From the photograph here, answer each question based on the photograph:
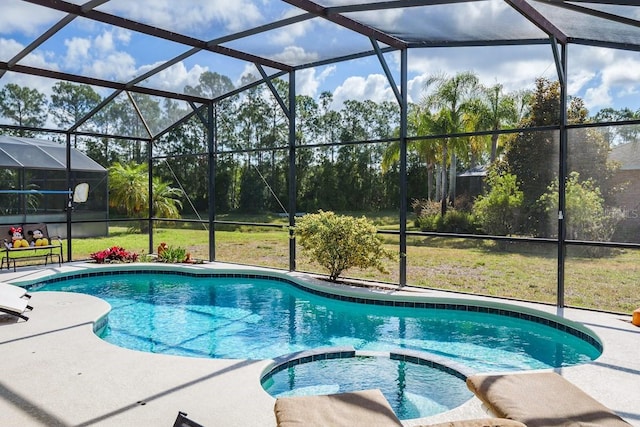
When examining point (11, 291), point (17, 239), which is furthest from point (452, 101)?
point (11, 291)

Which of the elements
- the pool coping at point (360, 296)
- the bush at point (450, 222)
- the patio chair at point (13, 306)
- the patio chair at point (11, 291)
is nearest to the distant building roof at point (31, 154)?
the pool coping at point (360, 296)

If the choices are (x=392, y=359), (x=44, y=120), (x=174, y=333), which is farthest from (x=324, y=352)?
(x=44, y=120)

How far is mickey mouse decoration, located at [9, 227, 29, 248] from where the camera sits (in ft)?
28.9

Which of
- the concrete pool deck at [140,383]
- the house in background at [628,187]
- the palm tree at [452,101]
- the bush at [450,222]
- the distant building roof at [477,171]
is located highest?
the palm tree at [452,101]

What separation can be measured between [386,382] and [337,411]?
1781 mm

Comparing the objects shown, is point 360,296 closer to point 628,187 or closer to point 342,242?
point 342,242

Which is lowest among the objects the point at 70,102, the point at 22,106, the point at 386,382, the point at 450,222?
the point at 386,382

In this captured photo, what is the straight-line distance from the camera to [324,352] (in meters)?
4.82

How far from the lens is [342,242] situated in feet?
26.1

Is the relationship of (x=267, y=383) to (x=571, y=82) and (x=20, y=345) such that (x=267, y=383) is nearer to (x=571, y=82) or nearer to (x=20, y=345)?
(x=20, y=345)

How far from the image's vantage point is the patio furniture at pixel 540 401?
8.55 feet

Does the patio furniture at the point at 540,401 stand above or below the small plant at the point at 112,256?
below

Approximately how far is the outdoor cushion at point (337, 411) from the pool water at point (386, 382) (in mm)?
1050

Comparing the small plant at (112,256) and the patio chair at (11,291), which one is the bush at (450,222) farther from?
the patio chair at (11,291)
